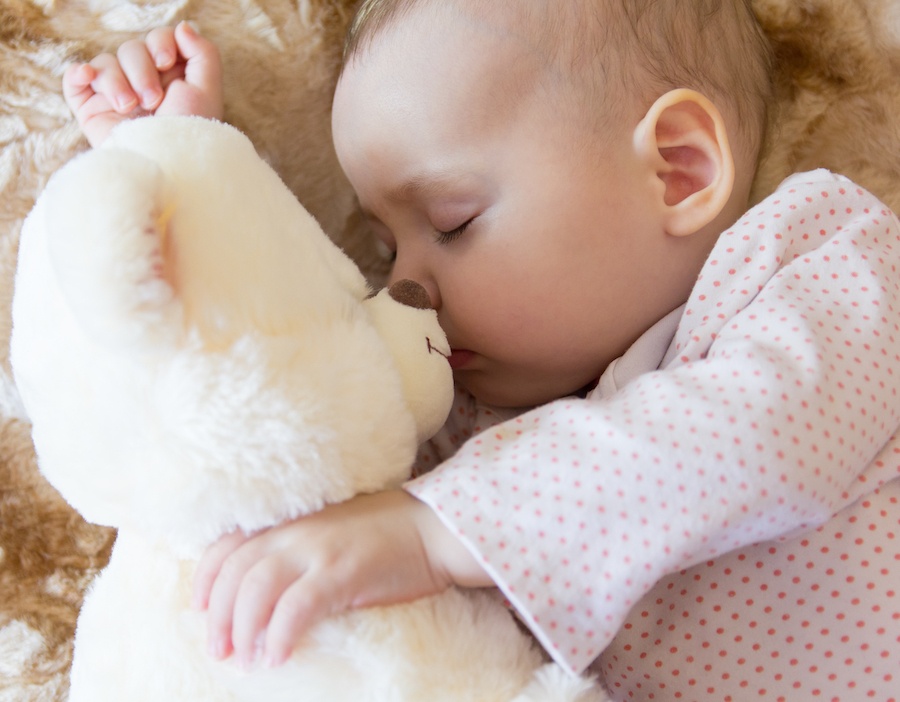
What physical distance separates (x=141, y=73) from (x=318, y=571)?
2.25 ft

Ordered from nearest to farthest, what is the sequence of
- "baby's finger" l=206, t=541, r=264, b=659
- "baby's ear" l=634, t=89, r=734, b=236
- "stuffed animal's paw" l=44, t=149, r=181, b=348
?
"stuffed animal's paw" l=44, t=149, r=181, b=348 < "baby's finger" l=206, t=541, r=264, b=659 < "baby's ear" l=634, t=89, r=734, b=236

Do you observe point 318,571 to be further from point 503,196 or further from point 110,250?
point 503,196

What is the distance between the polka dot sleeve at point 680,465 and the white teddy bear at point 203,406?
65mm

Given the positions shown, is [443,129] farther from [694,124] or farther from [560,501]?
[560,501]

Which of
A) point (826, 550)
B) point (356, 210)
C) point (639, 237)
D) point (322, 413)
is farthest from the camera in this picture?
point (356, 210)

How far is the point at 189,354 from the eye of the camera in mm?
625

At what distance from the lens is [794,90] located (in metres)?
1.28

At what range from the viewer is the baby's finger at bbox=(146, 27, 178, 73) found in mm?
1047

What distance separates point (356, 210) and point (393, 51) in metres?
0.29

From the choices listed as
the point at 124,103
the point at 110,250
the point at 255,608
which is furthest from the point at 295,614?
the point at 124,103

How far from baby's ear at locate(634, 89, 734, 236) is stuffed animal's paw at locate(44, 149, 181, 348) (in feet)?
1.96

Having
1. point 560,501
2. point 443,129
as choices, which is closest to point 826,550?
point 560,501

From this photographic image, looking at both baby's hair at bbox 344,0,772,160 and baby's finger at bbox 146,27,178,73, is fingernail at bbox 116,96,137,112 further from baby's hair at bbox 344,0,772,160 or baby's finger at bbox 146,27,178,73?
baby's hair at bbox 344,0,772,160

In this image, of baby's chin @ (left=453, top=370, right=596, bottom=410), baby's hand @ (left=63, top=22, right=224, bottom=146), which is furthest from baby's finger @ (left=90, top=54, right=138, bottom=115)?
baby's chin @ (left=453, top=370, right=596, bottom=410)
